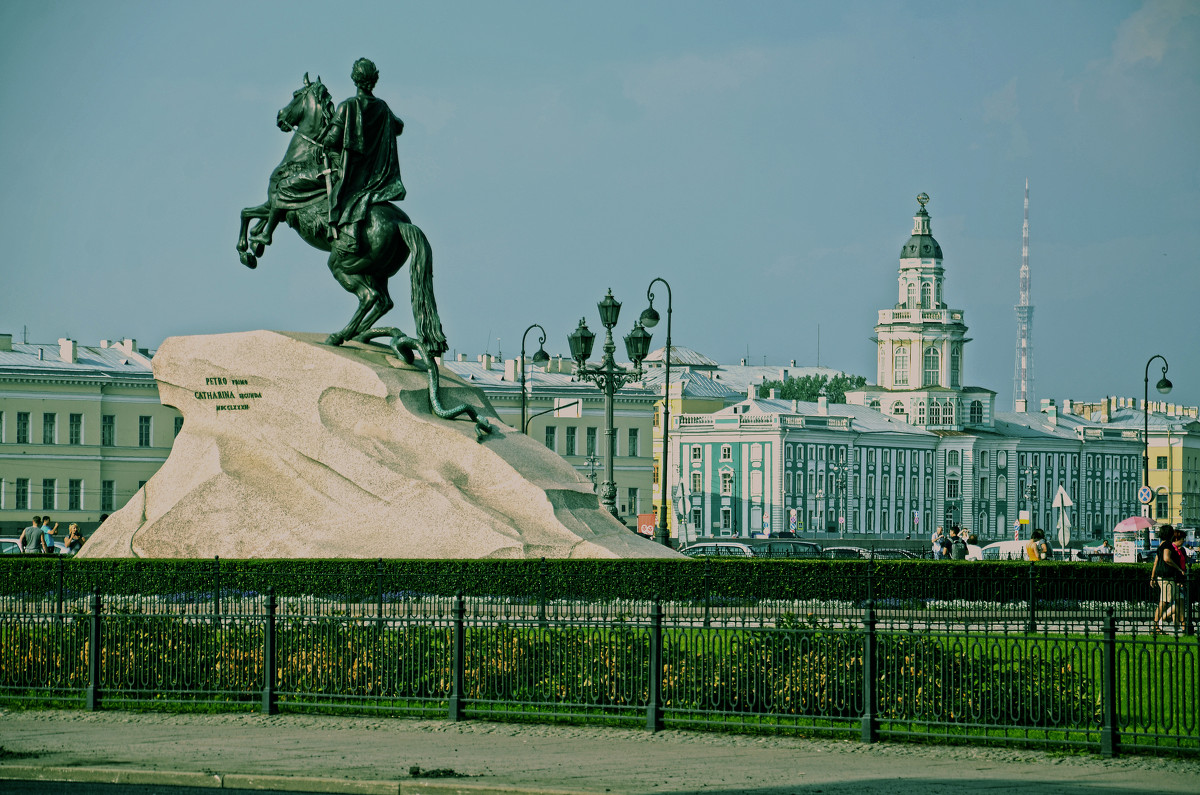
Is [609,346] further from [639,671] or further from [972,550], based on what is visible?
[639,671]

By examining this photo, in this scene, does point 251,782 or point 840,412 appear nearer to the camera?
point 251,782

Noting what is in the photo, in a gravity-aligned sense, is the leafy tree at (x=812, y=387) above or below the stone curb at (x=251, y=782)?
above

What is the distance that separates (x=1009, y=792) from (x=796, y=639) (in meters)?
2.90

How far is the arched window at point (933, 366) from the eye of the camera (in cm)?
14262

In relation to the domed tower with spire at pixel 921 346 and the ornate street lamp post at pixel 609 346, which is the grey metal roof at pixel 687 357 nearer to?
the domed tower with spire at pixel 921 346

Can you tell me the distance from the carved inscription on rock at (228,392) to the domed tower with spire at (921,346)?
118894mm

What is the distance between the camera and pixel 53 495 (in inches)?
3177

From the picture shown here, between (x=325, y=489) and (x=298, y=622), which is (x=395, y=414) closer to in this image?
(x=325, y=489)

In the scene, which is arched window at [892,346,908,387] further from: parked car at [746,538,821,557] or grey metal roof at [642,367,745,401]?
parked car at [746,538,821,557]

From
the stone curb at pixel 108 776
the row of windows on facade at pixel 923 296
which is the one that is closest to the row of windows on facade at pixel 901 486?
the row of windows on facade at pixel 923 296

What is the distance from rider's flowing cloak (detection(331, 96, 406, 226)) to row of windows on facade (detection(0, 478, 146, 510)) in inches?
2304

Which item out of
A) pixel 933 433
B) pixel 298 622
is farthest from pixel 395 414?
pixel 933 433

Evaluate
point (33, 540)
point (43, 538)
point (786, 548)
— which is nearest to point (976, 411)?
point (786, 548)

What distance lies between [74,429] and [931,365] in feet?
264
